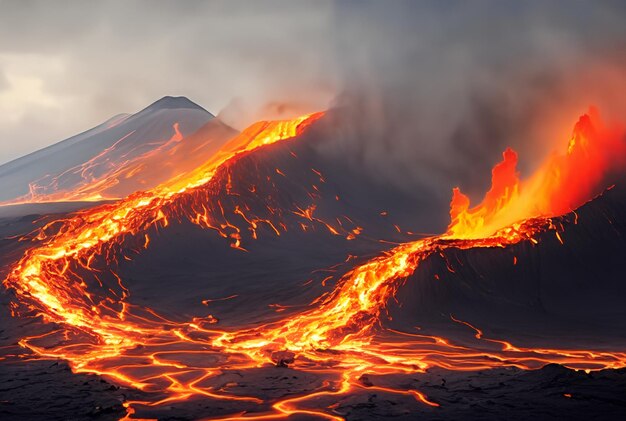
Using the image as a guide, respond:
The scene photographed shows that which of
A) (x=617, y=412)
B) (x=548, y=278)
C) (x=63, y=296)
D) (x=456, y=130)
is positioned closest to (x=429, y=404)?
(x=617, y=412)

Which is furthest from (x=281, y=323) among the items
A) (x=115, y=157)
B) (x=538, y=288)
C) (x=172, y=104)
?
(x=172, y=104)

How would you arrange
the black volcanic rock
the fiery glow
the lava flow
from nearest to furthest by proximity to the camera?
1. the lava flow
2. the black volcanic rock
3. the fiery glow

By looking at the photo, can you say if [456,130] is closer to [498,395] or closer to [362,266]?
[362,266]

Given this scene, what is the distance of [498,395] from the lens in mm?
16203

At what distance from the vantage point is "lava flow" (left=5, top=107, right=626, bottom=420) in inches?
746

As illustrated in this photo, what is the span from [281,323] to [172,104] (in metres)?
87.9

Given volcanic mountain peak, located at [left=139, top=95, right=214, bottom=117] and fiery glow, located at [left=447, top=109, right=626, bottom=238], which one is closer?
fiery glow, located at [left=447, top=109, right=626, bottom=238]

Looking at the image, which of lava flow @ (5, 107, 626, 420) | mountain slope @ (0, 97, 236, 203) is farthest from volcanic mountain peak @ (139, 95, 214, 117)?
lava flow @ (5, 107, 626, 420)

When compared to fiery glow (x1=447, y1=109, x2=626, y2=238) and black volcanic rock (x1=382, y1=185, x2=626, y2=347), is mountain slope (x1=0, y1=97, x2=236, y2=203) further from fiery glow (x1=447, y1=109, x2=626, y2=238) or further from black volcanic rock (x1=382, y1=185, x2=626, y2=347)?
black volcanic rock (x1=382, y1=185, x2=626, y2=347)

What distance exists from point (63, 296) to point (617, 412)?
23.3 m

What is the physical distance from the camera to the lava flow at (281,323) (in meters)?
19.0

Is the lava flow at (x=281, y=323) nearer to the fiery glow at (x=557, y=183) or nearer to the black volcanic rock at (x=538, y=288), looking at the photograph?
the fiery glow at (x=557, y=183)

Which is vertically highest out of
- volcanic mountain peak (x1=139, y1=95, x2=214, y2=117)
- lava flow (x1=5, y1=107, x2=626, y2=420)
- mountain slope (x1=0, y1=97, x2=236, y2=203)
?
volcanic mountain peak (x1=139, y1=95, x2=214, y2=117)

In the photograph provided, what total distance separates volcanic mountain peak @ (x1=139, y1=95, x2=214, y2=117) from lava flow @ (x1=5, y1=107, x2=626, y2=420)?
65002 millimetres
